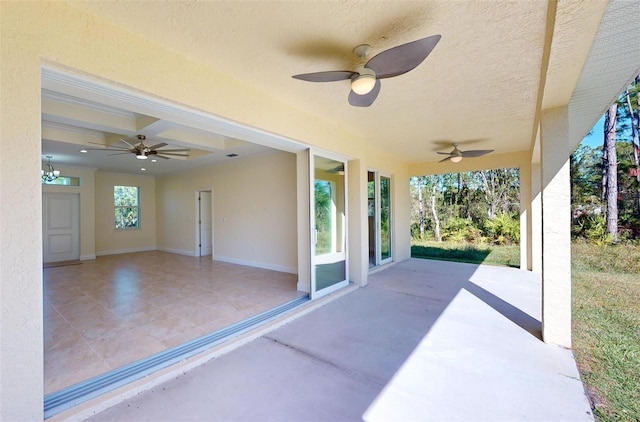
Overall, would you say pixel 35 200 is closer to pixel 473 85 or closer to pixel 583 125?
pixel 473 85

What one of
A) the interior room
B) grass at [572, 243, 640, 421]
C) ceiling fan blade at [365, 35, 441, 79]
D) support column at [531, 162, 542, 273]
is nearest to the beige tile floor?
the interior room

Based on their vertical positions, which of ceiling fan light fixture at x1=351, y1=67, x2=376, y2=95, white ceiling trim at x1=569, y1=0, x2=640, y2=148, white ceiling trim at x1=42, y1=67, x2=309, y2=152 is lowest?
white ceiling trim at x1=42, y1=67, x2=309, y2=152

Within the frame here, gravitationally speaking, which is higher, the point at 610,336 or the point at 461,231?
the point at 461,231

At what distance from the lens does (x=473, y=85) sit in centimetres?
287

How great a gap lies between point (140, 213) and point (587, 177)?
15.0 metres

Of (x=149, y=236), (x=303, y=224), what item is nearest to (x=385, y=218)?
(x=303, y=224)

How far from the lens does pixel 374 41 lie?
2094 mm

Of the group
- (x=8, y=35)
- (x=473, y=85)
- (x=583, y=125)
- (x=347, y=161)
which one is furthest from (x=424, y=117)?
(x=8, y=35)

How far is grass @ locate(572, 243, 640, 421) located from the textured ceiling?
2.46m

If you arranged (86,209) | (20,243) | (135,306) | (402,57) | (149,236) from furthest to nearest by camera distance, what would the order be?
(149,236) → (86,209) → (135,306) → (402,57) → (20,243)

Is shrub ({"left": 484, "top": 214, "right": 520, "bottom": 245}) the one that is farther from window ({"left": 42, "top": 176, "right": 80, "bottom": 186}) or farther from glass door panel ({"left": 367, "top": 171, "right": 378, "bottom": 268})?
window ({"left": 42, "top": 176, "right": 80, "bottom": 186})

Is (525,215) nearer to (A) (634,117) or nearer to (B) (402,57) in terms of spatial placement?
(A) (634,117)

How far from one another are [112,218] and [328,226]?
8.14 m

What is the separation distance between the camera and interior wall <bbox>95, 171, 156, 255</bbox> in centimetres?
841
